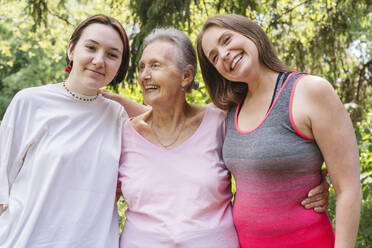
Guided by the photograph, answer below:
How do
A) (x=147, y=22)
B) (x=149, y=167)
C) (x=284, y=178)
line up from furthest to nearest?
(x=147, y=22)
(x=149, y=167)
(x=284, y=178)

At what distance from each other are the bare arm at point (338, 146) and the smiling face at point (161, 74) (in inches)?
32.2

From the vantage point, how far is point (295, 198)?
1664 millimetres

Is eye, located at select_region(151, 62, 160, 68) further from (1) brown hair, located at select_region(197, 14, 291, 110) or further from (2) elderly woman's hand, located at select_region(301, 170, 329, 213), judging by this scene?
(2) elderly woman's hand, located at select_region(301, 170, 329, 213)

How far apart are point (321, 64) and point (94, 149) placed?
3771mm

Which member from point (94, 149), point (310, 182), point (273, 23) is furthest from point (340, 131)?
point (273, 23)

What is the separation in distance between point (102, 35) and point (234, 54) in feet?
2.49

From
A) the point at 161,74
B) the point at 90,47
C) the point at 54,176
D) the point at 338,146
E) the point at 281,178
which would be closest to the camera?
the point at 338,146

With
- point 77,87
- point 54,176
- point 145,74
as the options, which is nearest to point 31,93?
point 77,87

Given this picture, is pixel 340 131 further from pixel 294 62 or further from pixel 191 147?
pixel 294 62

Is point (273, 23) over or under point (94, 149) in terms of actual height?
over


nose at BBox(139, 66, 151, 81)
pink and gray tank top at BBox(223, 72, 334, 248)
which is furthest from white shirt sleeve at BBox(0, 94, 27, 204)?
pink and gray tank top at BBox(223, 72, 334, 248)

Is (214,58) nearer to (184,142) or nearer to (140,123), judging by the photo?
(184,142)

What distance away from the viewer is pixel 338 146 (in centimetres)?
154

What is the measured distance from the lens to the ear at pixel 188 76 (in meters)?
2.17
